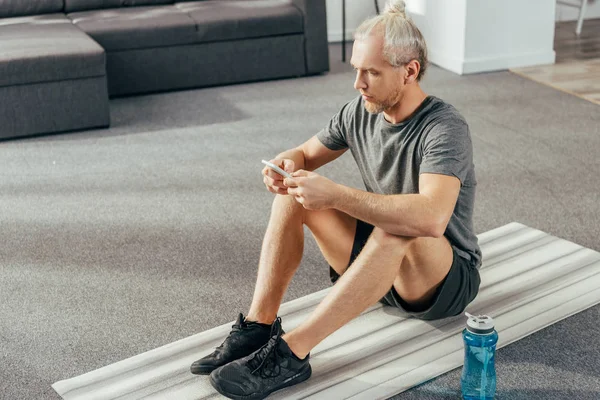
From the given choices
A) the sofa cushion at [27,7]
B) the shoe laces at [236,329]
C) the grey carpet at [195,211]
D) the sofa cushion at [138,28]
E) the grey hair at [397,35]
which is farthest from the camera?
the sofa cushion at [27,7]

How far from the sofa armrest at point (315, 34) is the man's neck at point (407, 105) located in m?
3.02

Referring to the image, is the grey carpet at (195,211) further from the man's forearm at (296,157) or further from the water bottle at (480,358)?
the man's forearm at (296,157)

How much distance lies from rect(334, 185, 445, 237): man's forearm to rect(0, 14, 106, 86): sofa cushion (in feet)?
8.32

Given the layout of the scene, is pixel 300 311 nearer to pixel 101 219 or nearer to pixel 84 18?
pixel 101 219

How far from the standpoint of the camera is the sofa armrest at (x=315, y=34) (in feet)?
16.6

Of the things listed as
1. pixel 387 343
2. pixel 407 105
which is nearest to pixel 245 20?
pixel 407 105

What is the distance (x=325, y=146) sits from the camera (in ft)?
7.77

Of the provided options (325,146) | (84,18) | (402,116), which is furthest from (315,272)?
(84,18)

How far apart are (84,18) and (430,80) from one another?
2027 mm

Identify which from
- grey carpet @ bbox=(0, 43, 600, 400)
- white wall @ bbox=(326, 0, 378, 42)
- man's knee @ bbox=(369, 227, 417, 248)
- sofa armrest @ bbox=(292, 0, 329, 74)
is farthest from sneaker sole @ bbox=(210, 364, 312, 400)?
white wall @ bbox=(326, 0, 378, 42)

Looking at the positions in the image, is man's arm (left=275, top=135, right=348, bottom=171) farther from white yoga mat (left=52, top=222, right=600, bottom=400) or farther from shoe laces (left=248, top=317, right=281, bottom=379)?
shoe laces (left=248, top=317, right=281, bottom=379)

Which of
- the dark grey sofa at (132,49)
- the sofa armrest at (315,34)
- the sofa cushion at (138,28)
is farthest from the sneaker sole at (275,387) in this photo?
the sofa armrest at (315,34)

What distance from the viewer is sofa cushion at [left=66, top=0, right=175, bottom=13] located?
5.18 metres

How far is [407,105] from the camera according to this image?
214 cm
